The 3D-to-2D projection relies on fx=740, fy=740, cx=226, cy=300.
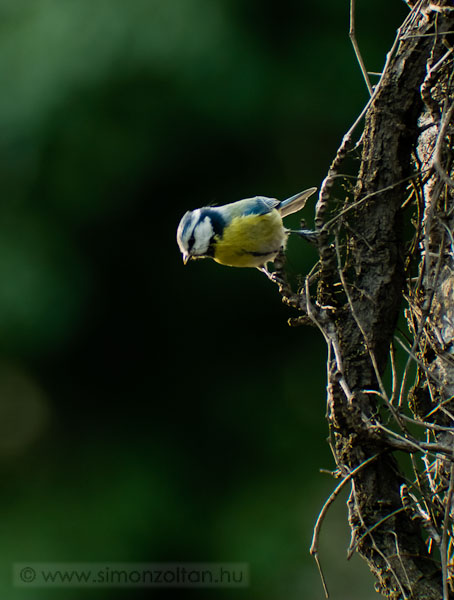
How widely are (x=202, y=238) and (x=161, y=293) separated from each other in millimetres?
1379

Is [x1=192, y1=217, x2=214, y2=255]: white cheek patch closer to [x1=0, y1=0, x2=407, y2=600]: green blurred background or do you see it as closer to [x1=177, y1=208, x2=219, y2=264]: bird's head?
[x1=177, y1=208, x2=219, y2=264]: bird's head

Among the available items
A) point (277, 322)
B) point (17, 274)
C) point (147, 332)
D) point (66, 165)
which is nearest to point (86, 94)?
point (66, 165)

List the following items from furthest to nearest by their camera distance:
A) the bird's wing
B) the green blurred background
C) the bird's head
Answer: the green blurred background < the bird's wing < the bird's head

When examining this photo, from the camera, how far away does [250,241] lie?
7.38ft

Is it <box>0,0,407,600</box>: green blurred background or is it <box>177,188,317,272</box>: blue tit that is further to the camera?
<box>0,0,407,600</box>: green blurred background

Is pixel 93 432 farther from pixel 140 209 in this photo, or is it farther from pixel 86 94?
pixel 86 94

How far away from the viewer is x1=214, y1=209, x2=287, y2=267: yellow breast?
7.36 ft

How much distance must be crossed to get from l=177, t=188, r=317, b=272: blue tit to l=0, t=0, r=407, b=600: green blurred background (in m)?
0.88

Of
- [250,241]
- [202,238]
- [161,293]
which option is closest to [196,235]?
[202,238]

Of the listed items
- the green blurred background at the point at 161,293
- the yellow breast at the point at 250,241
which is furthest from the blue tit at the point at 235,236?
the green blurred background at the point at 161,293

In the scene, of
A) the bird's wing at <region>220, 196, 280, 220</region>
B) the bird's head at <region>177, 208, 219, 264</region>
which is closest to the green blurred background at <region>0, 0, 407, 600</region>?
the bird's wing at <region>220, 196, 280, 220</region>

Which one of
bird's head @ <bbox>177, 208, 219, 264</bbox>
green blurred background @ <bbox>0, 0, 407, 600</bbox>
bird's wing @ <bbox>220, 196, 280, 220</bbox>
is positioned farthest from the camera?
A: green blurred background @ <bbox>0, 0, 407, 600</bbox>

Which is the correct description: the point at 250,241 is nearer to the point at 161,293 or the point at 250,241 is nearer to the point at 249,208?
the point at 249,208

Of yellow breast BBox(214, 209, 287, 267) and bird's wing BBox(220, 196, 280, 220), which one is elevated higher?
bird's wing BBox(220, 196, 280, 220)
